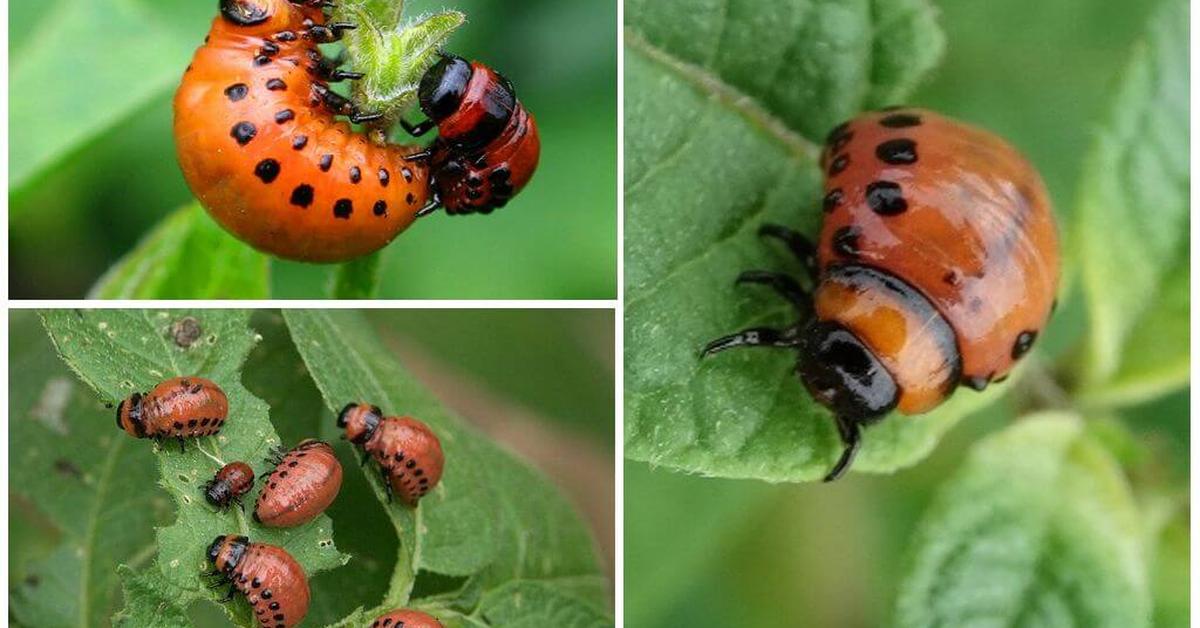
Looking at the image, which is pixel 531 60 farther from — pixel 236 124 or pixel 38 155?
pixel 38 155

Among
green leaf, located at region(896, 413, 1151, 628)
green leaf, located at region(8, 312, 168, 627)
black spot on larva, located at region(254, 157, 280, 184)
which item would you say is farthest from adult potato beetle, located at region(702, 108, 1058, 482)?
green leaf, located at region(8, 312, 168, 627)

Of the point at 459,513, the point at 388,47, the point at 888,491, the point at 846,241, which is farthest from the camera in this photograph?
the point at 888,491

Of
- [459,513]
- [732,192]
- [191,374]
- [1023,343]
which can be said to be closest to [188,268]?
[191,374]

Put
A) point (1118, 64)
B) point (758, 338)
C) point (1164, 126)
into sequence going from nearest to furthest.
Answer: point (758, 338), point (1164, 126), point (1118, 64)

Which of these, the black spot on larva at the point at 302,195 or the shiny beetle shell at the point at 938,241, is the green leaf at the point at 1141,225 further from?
the black spot on larva at the point at 302,195

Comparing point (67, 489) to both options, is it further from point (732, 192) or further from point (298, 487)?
point (732, 192)

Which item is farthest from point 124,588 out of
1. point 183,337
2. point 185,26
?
point 185,26

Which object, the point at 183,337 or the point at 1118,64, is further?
the point at 1118,64

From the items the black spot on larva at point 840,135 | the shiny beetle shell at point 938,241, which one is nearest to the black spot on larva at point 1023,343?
the shiny beetle shell at point 938,241
